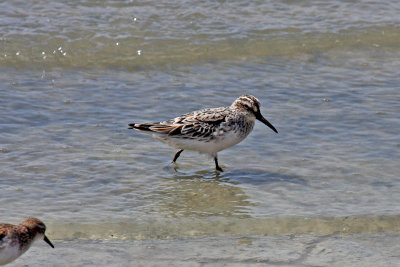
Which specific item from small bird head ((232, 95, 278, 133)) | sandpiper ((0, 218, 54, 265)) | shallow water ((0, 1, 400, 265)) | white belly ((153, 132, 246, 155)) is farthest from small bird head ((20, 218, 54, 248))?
small bird head ((232, 95, 278, 133))

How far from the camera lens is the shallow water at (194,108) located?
7344mm

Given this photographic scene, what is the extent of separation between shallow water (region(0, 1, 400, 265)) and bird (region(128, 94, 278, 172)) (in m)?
0.28

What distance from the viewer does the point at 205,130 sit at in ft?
30.4

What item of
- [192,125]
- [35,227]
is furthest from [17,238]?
[192,125]

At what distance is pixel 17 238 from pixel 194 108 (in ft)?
17.8

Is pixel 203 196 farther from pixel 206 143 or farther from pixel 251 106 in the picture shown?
pixel 251 106

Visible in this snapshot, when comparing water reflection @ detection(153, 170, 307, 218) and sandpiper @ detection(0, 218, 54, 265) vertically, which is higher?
sandpiper @ detection(0, 218, 54, 265)

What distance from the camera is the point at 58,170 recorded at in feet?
28.0

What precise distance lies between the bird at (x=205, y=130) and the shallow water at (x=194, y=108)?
28 cm

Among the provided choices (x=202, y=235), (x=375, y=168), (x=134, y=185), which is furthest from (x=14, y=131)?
(x=375, y=168)

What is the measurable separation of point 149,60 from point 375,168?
561cm

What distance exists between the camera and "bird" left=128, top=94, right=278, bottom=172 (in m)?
9.10

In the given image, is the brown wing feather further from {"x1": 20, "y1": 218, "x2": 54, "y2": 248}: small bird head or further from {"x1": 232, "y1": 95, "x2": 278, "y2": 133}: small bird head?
{"x1": 20, "y1": 218, "x2": 54, "y2": 248}: small bird head

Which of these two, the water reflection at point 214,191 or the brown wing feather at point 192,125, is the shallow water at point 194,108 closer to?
the water reflection at point 214,191
